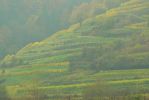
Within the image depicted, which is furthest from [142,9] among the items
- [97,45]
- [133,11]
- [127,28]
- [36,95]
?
[36,95]

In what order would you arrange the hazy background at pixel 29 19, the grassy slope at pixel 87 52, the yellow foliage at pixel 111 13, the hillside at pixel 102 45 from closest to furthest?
the grassy slope at pixel 87 52 < the hillside at pixel 102 45 < the yellow foliage at pixel 111 13 < the hazy background at pixel 29 19

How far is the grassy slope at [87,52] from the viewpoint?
72.9 m

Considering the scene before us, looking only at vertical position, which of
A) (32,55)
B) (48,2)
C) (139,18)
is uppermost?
(48,2)

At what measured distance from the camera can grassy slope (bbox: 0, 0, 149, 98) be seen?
72.9 m

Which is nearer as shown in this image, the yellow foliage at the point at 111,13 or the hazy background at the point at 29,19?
the yellow foliage at the point at 111,13

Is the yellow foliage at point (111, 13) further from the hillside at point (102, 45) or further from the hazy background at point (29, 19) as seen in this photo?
the hazy background at point (29, 19)

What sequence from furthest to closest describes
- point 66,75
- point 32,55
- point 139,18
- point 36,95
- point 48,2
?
point 48,2 < point 139,18 < point 32,55 < point 66,75 < point 36,95

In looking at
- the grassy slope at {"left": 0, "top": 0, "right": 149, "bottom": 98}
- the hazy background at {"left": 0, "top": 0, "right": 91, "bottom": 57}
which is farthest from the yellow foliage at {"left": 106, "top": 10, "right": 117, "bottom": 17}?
the hazy background at {"left": 0, "top": 0, "right": 91, "bottom": 57}

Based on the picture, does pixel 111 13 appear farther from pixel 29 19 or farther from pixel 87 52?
pixel 29 19

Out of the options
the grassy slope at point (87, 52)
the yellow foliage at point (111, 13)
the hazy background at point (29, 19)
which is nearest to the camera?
the grassy slope at point (87, 52)

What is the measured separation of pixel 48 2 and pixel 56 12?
414 centimetres

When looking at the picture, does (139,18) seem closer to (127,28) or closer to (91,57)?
(127,28)

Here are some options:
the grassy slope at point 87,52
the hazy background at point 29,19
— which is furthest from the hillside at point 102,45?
the hazy background at point 29,19

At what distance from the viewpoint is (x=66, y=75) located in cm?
7744
